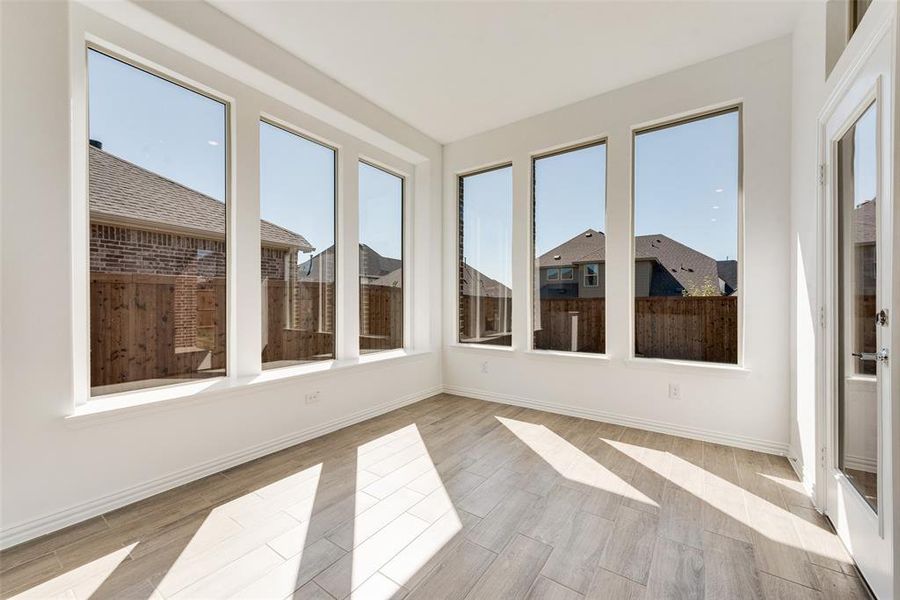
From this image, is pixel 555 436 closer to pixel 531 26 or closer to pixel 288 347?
pixel 288 347

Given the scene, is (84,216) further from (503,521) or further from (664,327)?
(664,327)

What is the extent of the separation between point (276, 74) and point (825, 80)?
12.0 feet

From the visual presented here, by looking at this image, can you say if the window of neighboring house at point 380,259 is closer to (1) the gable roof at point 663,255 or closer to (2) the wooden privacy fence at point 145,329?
(2) the wooden privacy fence at point 145,329

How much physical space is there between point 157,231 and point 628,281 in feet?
12.7

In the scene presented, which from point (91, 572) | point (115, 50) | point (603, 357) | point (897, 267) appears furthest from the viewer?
point (603, 357)

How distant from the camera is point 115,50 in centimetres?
238

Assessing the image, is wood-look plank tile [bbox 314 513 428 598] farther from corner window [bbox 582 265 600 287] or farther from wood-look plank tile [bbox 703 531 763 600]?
corner window [bbox 582 265 600 287]

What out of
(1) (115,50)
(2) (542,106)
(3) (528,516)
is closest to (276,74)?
(1) (115,50)

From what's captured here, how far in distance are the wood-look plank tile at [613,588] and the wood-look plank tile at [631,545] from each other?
0.04 metres

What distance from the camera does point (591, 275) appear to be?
383 cm

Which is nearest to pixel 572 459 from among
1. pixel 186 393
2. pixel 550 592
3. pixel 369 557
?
pixel 550 592

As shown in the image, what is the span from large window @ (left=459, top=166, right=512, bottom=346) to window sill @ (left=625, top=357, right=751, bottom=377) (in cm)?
143

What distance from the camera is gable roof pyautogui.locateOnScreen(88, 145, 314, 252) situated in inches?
93.4

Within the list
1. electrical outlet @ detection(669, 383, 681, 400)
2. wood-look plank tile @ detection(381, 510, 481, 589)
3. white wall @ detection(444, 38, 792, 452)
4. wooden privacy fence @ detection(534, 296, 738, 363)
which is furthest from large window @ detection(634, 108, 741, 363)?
wood-look plank tile @ detection(381, 510, 481, 589)
